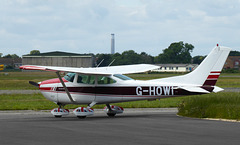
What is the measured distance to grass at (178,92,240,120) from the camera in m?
16.3

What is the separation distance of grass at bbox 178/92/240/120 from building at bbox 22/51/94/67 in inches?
4190

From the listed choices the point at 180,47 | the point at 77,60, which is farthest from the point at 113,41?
the point at 77,60

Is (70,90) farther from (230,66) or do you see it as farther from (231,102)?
(230,66)

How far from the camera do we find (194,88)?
17.5 m

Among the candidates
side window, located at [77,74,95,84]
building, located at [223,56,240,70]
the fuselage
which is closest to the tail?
the fuselage

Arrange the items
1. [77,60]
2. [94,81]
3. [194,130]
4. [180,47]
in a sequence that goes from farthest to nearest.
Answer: [180,47] < [77,60] < [94,81] < [194,130]

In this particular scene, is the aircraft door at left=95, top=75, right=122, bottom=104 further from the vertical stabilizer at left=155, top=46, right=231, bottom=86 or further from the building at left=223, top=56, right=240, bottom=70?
the building at left=223, top=56, right=240, bottom=70

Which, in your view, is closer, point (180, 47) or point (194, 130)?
point (194, 130)

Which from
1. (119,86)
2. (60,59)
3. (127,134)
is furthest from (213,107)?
(60,59)

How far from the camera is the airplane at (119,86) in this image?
17.6m

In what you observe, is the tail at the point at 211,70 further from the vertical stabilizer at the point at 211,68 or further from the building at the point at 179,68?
the building at the point at 179,68

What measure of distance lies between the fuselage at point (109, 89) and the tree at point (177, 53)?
144 metres

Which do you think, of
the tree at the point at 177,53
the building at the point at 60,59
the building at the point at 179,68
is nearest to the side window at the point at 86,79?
the building at the point at 60,59

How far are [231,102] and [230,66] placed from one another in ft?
535
